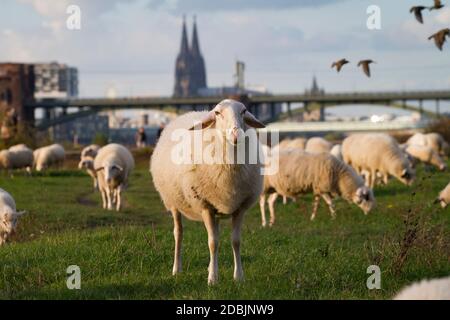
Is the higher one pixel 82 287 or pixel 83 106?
pixel 83 106

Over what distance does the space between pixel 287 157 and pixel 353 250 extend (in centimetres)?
760

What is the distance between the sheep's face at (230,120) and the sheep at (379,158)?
16.2 metres

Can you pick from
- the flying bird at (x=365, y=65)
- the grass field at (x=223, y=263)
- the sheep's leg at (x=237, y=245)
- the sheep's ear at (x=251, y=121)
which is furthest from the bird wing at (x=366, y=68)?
the sheep's leg at (x=237, y=245)

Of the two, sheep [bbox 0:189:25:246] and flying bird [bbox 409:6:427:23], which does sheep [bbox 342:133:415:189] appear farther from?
flying bird [bbox 409:6:427:23]

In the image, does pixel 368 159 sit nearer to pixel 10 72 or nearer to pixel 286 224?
pixel 286 224

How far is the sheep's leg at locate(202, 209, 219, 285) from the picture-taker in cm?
844

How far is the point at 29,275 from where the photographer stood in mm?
9008

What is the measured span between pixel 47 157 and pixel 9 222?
23994 millimetres

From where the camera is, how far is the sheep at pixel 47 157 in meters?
37.0

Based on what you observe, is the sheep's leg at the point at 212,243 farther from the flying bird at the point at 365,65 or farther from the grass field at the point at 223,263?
the flying bird at the point at 365,65

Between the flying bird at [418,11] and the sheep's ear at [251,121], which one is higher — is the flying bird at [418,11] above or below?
above

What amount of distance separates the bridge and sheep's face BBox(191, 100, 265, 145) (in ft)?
331

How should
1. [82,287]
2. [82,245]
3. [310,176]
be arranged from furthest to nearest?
1. [310,176]
2. [82,245]
3. [82,287]
